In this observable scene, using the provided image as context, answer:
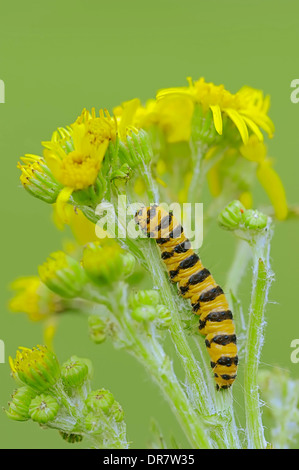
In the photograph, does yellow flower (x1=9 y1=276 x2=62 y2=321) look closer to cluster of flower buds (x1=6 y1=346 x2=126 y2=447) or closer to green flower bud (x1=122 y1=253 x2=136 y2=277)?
cluster of flower buds (x1=6 y1=346 x2=126 y2=447)

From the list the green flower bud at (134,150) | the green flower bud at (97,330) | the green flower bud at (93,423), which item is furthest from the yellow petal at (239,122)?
the green flower bud at (93,423)

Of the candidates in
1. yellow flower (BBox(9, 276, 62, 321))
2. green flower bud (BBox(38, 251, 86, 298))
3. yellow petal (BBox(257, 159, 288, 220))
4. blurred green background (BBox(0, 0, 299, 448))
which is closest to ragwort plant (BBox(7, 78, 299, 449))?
green flower bud (BBox(38, 251, 86, 298))

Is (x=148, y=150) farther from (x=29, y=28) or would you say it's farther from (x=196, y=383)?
(x=29, y=28)

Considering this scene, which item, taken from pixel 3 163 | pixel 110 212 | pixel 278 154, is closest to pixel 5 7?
pixel 3 163

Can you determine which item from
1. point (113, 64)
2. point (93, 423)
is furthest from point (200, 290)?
point (113, 64)

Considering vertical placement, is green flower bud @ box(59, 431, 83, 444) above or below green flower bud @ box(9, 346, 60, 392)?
below

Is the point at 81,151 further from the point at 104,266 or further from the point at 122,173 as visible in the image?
the point at 104,266

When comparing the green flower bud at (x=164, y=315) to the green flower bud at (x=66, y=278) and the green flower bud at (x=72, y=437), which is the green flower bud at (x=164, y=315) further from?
the green flower bud at (x=72, y=437)
